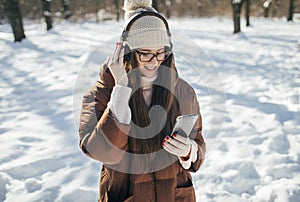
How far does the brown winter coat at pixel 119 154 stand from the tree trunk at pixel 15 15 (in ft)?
28.3

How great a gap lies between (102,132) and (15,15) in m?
8.90

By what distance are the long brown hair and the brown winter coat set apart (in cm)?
5

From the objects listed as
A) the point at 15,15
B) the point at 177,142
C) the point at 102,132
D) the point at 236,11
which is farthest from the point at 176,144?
the point at 236,11

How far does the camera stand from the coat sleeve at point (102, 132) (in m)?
1.00

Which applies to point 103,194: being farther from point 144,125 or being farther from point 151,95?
point 151,95

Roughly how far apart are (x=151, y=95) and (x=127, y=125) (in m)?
0.24

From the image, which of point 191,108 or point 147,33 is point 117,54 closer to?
point 147,33

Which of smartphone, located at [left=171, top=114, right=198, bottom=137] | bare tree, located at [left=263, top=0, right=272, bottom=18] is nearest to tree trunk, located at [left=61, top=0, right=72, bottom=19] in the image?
bare tree, located at [left=263, top=0, right=272, bottom=18]

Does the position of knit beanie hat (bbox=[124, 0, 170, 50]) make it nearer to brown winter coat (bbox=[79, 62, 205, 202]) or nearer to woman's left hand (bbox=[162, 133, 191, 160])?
brown winter coat (bbox=[79, 62, 205, 202])

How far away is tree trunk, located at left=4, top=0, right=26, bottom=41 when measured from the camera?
8.17 m

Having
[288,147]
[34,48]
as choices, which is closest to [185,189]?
[288,147]

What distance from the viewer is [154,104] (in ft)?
3.82

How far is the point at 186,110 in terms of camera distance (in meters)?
1.21

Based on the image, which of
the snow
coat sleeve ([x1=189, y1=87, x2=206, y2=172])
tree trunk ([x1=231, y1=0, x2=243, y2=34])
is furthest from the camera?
tree trunk ([x1=231, y1=0, x2=243, y2=34])
